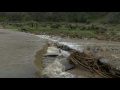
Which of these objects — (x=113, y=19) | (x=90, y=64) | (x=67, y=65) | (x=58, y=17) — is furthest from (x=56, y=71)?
(x=58, y=17)

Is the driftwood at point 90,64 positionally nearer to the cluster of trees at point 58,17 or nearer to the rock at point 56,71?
the rock at point 56,71

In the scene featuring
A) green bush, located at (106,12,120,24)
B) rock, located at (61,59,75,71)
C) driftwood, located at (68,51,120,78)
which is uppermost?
green bush, located at (106,12,120,24)

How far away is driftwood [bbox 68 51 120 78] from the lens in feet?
33.3

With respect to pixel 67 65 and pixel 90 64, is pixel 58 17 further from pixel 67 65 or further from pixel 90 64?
pixel 90 64

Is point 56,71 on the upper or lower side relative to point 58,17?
lower

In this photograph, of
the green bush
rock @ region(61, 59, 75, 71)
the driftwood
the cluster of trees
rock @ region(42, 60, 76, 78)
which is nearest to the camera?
rock @ region(42, 60, 76, 78)

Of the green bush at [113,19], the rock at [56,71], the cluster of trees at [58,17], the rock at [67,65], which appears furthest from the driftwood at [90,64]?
the cluster of trees at [58,17]

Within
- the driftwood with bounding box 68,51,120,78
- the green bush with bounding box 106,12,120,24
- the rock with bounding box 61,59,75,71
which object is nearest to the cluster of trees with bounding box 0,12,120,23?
the green bush with bounding box 106,12,120,24

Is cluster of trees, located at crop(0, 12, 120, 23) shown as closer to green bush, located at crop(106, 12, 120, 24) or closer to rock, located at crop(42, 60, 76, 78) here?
green bush, located at crop(106, 12, 120, 24)

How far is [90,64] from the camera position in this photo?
35.7ft

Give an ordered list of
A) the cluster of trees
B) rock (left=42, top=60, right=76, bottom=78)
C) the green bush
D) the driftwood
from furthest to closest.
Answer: the cluster of trees, the green bush, the driftwood, rock (left=42, top=60, right=76, bottom=78)
